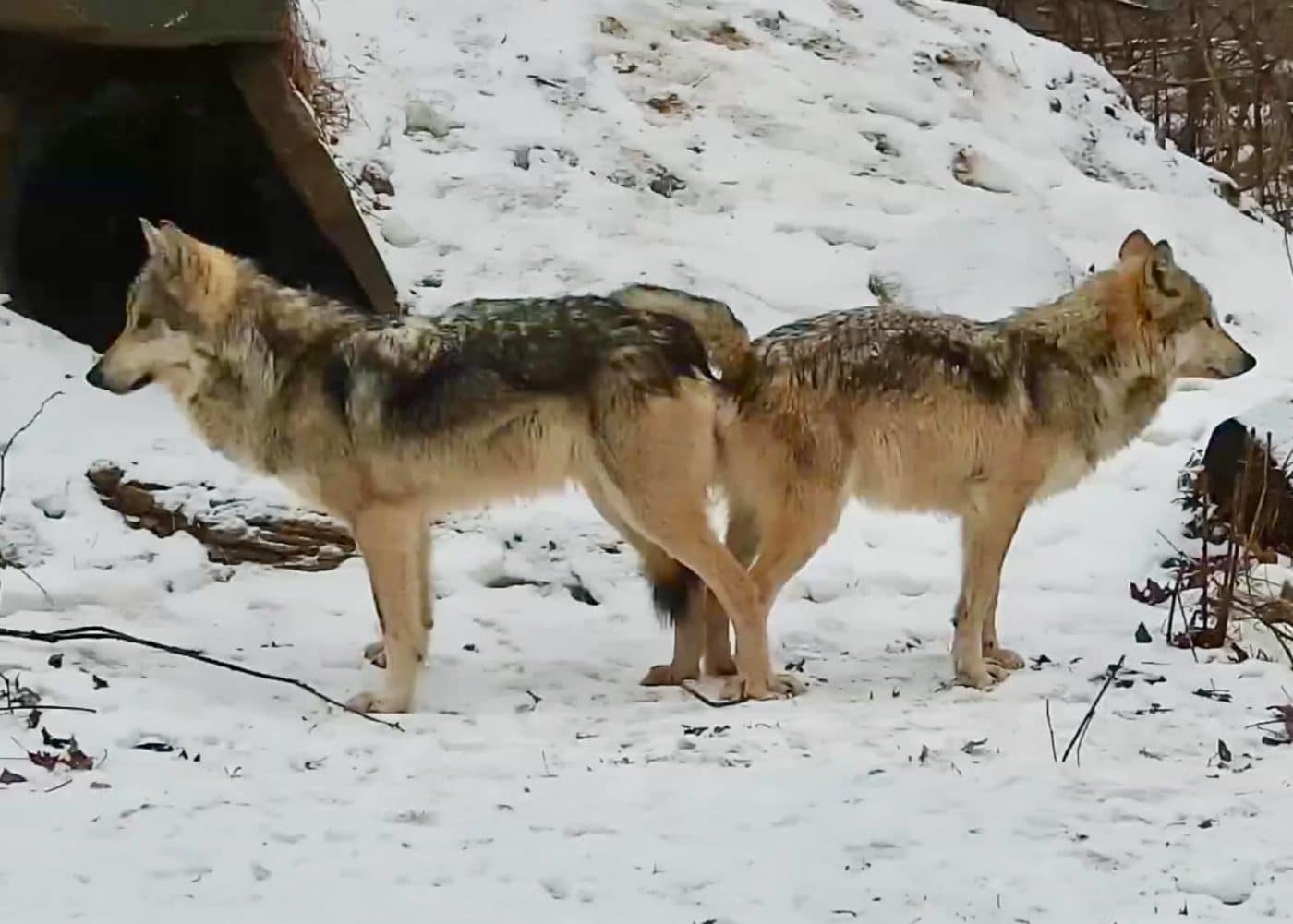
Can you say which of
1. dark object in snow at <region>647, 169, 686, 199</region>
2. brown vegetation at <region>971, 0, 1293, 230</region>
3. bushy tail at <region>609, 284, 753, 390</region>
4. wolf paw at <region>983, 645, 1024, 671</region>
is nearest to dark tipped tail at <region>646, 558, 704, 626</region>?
bushy tail at <region>609, 284, 753, 390</region>

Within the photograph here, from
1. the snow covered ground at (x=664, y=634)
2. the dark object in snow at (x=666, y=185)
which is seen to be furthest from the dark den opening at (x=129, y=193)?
the dark object in snow at (x=666, y=185)

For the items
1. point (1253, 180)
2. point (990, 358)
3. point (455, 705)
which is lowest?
point (455, 705)

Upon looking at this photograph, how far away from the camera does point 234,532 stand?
6828 millimetres

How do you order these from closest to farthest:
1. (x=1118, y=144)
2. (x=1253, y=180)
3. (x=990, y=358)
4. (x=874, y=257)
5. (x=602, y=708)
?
(x=602, y=708)
(x=990, y=358)
(x=874, y=257)
(x=1118, y=144)
(x=1253, y=180)

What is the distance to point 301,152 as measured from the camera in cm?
780

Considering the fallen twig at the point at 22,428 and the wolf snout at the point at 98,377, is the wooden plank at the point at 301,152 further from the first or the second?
the wolf snout at the point at 98,377

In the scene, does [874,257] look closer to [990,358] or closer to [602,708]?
[990,358]

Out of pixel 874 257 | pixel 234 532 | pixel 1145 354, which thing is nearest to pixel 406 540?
pixel 234 532

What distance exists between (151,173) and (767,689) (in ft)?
13.9

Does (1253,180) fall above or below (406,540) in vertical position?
above

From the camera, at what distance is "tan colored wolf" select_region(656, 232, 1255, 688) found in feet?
19.2

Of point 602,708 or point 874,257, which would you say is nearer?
point 602,708

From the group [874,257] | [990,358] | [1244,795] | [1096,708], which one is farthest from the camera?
[874,257]

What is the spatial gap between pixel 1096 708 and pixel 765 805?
1454mm
